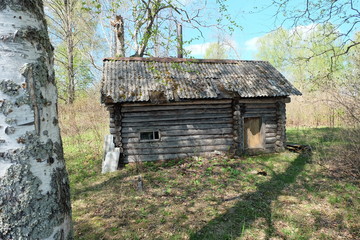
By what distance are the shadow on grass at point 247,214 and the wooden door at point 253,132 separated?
330 centimetres

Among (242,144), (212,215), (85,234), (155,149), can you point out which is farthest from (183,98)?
(85,234)

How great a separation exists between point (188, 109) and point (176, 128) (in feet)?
3.10

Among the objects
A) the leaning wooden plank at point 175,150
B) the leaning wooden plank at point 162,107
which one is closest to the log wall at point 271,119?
the leaning wooden plank at point 162,107

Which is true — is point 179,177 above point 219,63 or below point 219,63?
below

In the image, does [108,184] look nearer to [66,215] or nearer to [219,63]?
[66,215]

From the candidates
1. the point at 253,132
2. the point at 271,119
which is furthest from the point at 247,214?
the point at 271,119

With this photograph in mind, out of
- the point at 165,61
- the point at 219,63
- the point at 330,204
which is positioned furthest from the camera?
the point at 219,63

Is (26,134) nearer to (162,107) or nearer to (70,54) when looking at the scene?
(162,107)

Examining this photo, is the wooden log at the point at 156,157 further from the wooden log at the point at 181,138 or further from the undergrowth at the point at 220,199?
the wooden log at the point at 181,138

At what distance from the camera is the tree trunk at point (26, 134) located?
1094mm

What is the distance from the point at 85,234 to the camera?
400cm

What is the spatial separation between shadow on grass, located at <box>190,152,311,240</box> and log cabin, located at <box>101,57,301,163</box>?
3101 millimetres

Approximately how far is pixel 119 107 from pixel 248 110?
567 centimetres

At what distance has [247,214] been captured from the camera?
4523 millimetres
